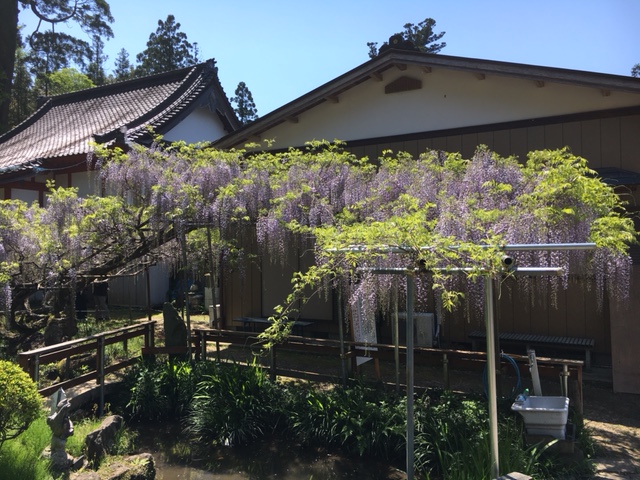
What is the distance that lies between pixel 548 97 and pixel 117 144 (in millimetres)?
9420

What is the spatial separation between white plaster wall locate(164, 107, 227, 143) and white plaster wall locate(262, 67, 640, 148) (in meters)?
5.16

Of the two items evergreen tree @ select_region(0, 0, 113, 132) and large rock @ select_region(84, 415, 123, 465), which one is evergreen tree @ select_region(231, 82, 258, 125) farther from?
large rock @ select_region(84, 415, 123, 465)

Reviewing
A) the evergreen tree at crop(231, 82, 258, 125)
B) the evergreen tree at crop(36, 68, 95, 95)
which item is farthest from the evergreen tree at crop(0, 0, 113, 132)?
the evergreen tree at crop(231, 82, 258, 125)

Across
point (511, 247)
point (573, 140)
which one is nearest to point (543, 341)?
point (573, 140)

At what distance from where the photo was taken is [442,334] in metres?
8.39

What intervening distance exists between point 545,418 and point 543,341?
308 cm

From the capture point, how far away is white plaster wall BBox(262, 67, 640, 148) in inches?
296

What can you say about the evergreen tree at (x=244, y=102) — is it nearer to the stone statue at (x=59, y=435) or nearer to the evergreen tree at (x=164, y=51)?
the evergreen tree at (x=164, y=51)

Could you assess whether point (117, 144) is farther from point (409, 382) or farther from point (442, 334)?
point (409, 382)

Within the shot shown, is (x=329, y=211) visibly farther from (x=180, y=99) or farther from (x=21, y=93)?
(x=21, y=93)

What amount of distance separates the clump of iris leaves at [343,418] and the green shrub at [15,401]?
6.57 feet

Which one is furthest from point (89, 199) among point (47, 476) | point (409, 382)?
point (409, 382)

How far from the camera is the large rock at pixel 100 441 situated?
4.69 meters

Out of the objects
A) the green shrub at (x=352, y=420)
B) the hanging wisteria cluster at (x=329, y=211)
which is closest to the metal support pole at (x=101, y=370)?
the hanging wisteria cluster at (x=329, y=211)
